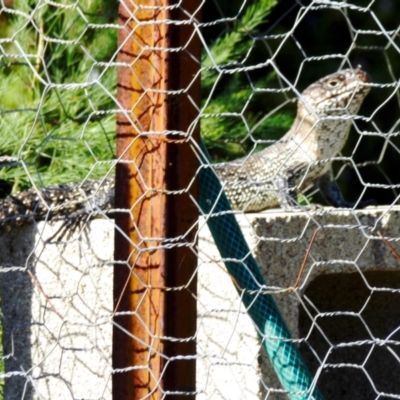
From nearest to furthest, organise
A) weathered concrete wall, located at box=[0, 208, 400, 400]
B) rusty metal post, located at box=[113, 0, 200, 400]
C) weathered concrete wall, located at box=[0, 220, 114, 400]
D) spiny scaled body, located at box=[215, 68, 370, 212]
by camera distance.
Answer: rusty metal post, located at box=[113, 0, 200, 400], weathered concrete wall, located at box=[0, 208, 400, 400], weathered concrete wall, located at box=[0, 220, 114, 400], spiny scaled body, located at box=[215, 68, 370, 212]

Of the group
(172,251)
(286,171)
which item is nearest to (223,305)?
(172,251)

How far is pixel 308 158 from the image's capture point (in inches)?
109

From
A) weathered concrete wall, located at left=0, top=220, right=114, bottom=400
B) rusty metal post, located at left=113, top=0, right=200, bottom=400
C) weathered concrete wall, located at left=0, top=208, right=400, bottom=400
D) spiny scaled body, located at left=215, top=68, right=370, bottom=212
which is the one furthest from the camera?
spiny scaled body, located at left=215, top=68, right=370, bottom=212

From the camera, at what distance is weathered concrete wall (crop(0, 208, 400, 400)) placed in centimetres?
161

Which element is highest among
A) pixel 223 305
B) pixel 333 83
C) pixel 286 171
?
pixel 333 83

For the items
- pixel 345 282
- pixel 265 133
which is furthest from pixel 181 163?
pixel 265 133

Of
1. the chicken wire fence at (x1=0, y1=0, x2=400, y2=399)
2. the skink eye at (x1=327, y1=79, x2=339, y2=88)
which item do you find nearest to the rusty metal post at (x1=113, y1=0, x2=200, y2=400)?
the chicken wire fence at (x1=0, y1=0, x2=400, y2=399)

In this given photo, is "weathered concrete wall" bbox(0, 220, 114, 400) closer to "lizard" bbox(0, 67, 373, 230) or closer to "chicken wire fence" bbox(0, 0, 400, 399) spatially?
"chicken wire fence" bbox(0, 0, 400, 399)

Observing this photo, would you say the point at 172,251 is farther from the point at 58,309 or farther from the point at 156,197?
the point at 58,309

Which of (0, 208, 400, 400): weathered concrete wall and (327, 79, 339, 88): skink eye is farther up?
(327, 79, 339, 88): skink eye

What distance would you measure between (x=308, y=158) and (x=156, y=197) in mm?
1538

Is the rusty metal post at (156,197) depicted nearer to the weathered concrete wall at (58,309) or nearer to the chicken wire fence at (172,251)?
the chicken wire fence at (172,251)

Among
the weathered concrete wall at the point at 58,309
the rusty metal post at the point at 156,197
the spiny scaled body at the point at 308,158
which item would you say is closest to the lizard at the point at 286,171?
the spiny scaled body at the point at 308,158

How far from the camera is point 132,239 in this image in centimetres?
132
